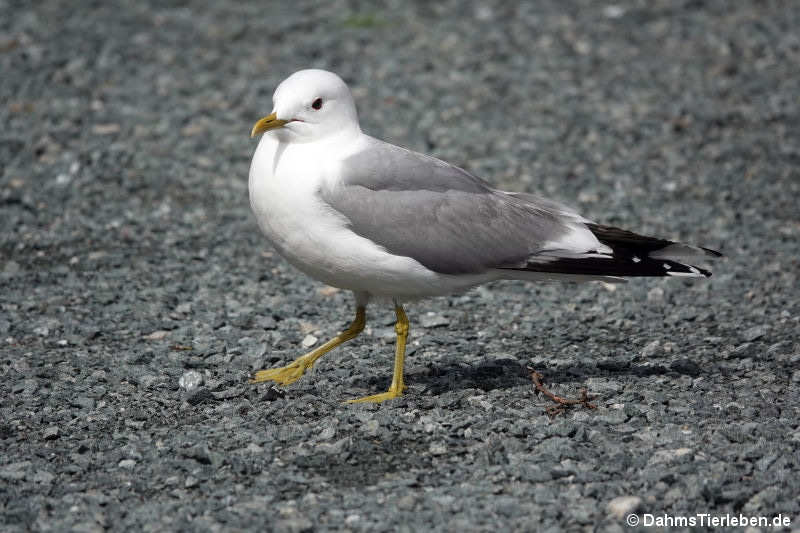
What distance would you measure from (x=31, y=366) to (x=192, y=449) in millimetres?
1738

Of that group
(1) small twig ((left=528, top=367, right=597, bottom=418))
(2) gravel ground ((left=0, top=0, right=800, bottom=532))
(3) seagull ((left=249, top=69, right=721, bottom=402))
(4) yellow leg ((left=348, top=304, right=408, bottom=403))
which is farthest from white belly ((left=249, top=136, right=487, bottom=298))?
(1) small twig ((left=528, top=367, right=597, bottom=418))

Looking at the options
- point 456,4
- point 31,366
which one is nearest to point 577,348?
point 31,366

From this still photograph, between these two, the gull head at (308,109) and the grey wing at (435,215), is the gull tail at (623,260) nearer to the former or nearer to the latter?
the grey wing at (435,215)

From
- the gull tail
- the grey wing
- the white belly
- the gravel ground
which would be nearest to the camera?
the gravel ground

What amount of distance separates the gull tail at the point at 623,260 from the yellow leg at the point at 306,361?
3.74 ft

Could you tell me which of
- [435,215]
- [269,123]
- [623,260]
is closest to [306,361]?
[435,215]

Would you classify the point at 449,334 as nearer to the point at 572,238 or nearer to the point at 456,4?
the point at 572,238

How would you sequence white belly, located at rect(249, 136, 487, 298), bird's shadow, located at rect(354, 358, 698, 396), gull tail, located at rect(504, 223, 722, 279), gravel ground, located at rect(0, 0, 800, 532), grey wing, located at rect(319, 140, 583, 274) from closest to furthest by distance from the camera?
gravel ground, located at rect(0, 0, 800, 532) < white belly, located at rect(249, 136, 487, 298) < grey wing, located at rect(319, 140, 583, 274) < gull tail, located at rect(504, 223, 722, 279) < bird's shadow, located at rect(354, 358, 698, 396)

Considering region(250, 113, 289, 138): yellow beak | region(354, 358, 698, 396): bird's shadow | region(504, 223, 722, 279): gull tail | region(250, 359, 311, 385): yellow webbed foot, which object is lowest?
region(354, 358, 698, 396): bird's shadow

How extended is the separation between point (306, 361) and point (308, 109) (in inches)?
64.0

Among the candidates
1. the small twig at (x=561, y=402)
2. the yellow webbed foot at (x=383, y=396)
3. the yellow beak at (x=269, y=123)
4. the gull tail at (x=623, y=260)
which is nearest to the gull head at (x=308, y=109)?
the yellow beak at (x=269, y=123)

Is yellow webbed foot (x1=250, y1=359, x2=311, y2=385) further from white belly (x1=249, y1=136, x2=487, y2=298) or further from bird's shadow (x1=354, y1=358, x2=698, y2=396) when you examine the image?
white belly (x1=249, y1=136, x2=487, y2=298)

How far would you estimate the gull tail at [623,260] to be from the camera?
6.23 meters

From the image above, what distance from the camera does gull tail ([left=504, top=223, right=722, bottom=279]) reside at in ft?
20.4
